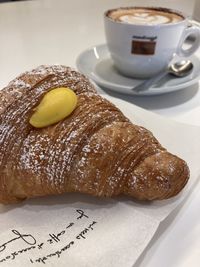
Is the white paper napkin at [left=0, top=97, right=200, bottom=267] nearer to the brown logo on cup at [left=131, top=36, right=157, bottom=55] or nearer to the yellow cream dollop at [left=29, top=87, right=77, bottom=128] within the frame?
the yellow cream dollop at [left=29, top=87, right=77, bottom=128]

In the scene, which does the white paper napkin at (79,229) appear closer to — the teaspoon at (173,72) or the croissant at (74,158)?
the croissant at (74,158)

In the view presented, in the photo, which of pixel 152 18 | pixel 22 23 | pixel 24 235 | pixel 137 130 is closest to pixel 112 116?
pixel 137 130

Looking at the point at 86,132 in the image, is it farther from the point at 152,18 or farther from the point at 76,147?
the point at 152,18

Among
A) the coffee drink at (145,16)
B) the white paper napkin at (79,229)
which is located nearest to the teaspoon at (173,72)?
the coffee drink at (145,16)

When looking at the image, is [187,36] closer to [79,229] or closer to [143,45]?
[143,45]

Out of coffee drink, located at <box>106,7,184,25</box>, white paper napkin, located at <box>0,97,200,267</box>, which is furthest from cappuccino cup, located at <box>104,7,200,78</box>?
white paper napkin, located at <box>0,97,200,267</box>

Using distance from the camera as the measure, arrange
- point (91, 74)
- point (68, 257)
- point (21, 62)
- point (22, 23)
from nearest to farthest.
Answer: point (68, 257) → point (91, 74) → point (21, 62) → point (22, 23)
